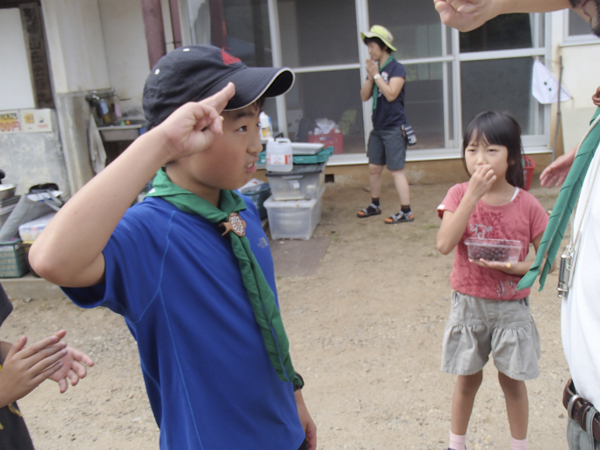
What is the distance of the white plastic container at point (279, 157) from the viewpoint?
5.35m

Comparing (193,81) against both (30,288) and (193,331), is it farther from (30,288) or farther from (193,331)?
(30,288)

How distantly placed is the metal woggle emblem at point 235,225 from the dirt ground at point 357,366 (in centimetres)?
161

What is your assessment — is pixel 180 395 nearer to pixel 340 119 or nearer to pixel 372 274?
pixel 372 274

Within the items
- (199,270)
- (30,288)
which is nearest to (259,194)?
(30,288)

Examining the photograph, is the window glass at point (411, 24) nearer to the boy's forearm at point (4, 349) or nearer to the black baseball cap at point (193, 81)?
the black baseball cap at point (193, 81)

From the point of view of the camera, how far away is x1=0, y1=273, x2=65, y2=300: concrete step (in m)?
4.67

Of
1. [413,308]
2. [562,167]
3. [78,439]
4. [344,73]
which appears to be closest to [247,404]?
[562,167]

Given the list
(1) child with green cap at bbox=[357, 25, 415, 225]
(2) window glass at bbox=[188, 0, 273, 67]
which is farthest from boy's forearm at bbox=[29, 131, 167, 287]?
(2) window glass at bbox=[188, 0, 273, 67]

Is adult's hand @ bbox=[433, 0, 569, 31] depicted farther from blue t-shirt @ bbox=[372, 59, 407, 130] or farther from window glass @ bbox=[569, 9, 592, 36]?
window glass @ bbox=[569, 9, 592, 36]

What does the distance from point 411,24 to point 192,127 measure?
6.68m

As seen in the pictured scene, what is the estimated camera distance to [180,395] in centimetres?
127

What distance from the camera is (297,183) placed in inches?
216

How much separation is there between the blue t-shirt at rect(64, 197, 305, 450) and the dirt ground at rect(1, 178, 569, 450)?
1.42 meters

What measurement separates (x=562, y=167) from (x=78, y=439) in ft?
8.85
